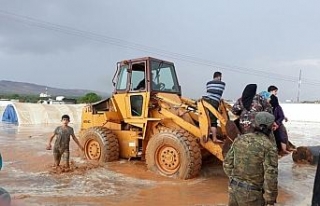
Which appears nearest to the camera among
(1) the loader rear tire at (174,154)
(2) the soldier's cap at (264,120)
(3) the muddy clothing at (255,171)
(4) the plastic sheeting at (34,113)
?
(3) the muddy clothing at (255,171)

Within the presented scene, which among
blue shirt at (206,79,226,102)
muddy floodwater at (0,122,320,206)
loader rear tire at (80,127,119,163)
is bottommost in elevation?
muddy floodwater at (0,122,320,206)

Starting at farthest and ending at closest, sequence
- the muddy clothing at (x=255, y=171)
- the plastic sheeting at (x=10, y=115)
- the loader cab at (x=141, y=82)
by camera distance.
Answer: the plastic sheeting at (x=10, y=115) < the loader cab at (x=141, y=82) < the muddy clothing at (x=255, y=171)

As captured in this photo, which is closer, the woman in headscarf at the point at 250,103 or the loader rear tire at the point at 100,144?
the woman in headscarf at the point at 250,103

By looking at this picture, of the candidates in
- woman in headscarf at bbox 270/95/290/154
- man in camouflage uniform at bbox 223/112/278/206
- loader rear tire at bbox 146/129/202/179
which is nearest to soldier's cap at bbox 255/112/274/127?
man in camouflage uniform at bbox 223/112/278/206

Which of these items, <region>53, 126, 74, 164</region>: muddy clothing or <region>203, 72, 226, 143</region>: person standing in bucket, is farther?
<region>53, 126, 74, 164</region>: muddy clothing

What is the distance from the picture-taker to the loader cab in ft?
35.8

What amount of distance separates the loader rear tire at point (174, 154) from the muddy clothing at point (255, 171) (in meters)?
4.77

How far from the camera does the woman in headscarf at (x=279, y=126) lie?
8891mm

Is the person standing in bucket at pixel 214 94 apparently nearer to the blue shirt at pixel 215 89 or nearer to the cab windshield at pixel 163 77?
the blue shirt at pixel 215 89

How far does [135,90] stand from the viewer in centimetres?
1121

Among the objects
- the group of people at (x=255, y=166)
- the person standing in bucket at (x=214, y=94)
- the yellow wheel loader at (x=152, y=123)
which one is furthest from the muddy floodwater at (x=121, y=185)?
the group of people at (x=255, y=166)

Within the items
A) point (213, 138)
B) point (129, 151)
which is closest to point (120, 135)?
point (129, 151)

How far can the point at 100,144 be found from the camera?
37.2 feet

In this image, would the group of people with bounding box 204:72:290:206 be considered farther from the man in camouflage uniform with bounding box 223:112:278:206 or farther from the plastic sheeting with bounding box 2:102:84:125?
the plastic sheeting with bounding box 2:102:84:125
